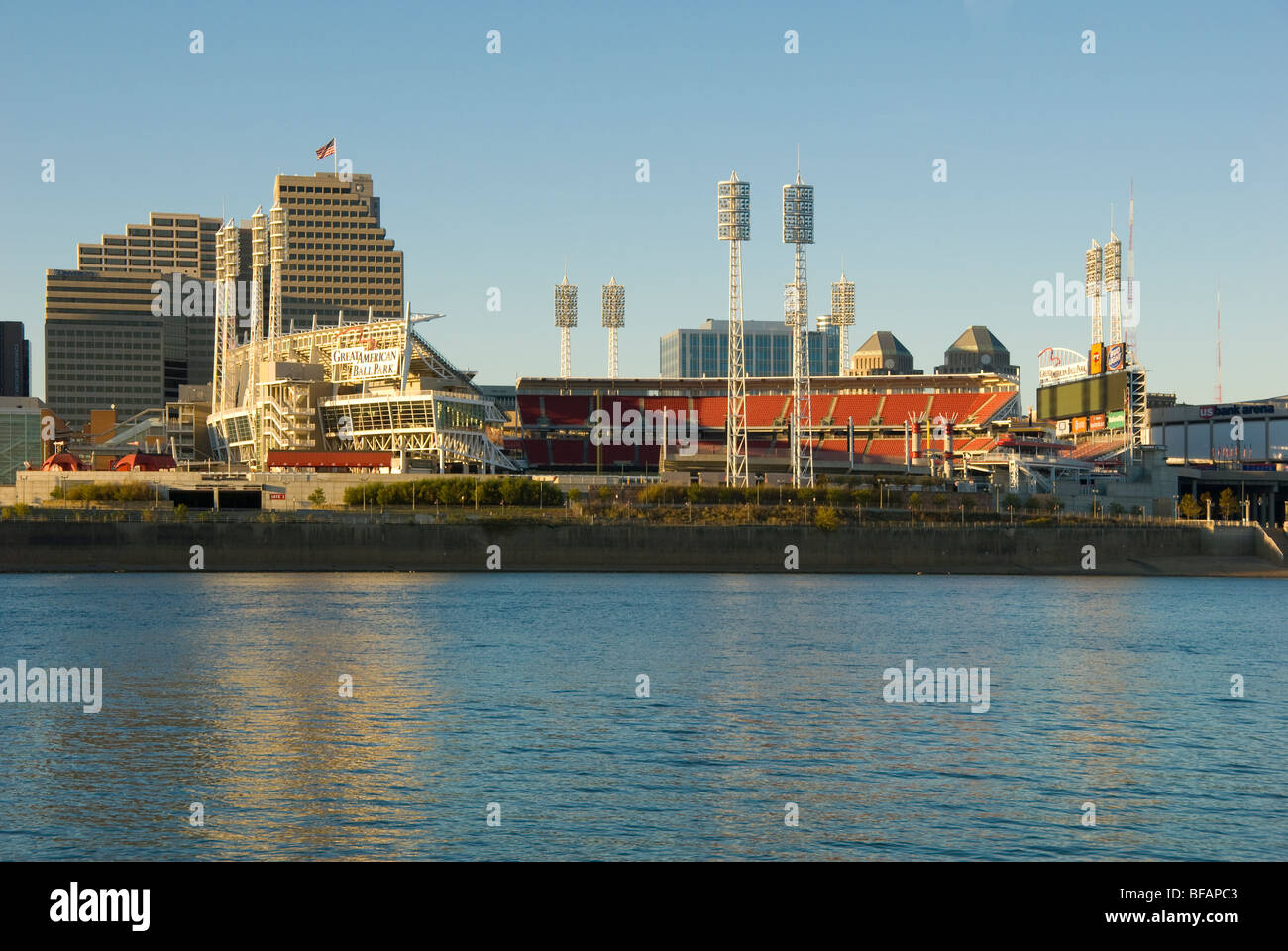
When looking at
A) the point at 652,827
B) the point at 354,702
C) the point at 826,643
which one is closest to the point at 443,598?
the point at 826,643

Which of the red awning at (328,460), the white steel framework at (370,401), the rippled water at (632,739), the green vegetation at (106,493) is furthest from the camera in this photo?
the white steel framework at (370,401)

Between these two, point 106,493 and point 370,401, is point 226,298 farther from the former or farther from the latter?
point 106,493

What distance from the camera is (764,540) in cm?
12538

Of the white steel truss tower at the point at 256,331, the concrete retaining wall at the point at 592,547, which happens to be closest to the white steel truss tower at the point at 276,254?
the white steel truss tower at the point at 256,331

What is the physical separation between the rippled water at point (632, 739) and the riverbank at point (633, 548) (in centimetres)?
4035

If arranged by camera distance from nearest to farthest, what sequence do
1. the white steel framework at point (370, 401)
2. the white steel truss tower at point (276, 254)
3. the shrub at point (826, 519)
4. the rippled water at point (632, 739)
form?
1. the rippled water at point (632, 739)
2. the shrub at point (826, 519)
3. the white steel framework at point (370, 401)
4. the white steel truss tower at point (276, 254)

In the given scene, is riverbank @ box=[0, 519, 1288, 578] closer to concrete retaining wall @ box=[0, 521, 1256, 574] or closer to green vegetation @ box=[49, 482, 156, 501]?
concrete retaining wall @ box=[0, 521, 1256, 574]

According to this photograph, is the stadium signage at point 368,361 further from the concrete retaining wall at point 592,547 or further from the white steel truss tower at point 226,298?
the concrete retaining wall at point 592,547

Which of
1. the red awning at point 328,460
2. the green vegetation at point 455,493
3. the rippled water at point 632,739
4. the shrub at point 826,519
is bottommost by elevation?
the rippled water at point 632,739

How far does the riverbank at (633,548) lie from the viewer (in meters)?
120

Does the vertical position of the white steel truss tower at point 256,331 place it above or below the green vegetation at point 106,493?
above

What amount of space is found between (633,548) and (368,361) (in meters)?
58.4

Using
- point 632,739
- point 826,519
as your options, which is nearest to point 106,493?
point 826,519
